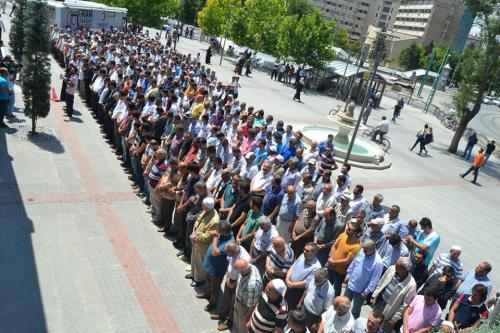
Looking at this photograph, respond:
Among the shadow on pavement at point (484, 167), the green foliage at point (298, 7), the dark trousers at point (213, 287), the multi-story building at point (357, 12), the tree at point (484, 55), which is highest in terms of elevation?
the multi-story building at point (357, 12)

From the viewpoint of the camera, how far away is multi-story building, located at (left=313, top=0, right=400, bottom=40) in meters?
144

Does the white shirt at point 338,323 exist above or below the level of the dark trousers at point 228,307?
above

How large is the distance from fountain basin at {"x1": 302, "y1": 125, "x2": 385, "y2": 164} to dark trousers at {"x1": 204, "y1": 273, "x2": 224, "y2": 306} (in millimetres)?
10766

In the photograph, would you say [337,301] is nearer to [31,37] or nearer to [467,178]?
[31,37]

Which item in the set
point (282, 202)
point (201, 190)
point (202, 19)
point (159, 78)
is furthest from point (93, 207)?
point (202, 19)

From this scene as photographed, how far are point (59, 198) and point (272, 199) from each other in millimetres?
4693

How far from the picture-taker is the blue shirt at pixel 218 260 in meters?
6.43

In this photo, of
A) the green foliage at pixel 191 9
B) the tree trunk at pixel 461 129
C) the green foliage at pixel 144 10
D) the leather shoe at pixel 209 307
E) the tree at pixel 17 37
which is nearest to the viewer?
the leather shoe at pixel 209 307

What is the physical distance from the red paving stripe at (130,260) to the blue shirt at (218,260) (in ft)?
3.01

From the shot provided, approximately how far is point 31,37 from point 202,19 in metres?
36.0

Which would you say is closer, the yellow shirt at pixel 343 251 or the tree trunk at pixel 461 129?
the yellow shirt at pixel 343 251

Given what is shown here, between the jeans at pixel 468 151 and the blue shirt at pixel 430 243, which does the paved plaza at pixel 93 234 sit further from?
the jeans at pixel 468 151

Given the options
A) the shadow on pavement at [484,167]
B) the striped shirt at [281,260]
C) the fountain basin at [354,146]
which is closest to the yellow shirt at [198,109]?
the fountain basin at [354,146]

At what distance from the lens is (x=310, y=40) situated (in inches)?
1304
